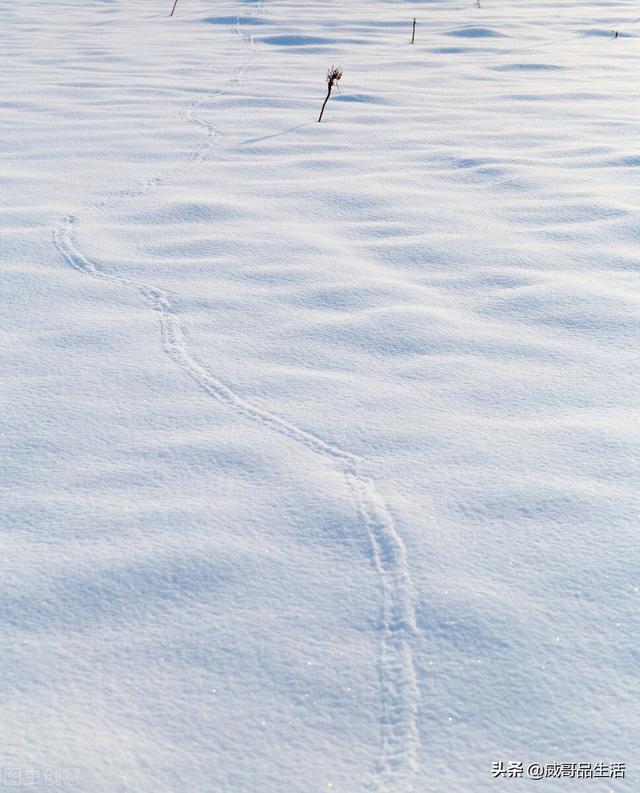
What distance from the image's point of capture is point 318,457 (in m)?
2.16

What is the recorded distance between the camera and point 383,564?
1811mm

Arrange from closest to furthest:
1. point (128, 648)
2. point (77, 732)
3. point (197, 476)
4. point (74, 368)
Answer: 1. point (77, 732)
2. point (128, 648)
3. point (197, 476)
4. point (74, 368)

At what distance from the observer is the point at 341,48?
7.04 metres

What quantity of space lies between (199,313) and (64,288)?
499mm

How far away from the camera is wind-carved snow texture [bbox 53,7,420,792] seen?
1436 millimetres

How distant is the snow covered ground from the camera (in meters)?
1.47

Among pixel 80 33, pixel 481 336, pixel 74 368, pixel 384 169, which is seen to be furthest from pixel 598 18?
pixel 74 368

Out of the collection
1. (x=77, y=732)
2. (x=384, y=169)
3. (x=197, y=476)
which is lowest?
(x=77, y=732)

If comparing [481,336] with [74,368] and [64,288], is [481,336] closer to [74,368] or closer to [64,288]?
[74,368]

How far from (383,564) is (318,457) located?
0.42m

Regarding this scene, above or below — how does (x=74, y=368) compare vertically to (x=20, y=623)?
above

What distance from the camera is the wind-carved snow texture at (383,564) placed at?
4.71 feet

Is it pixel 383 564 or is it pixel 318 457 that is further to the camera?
pixel 318 457

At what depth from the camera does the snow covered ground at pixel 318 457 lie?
1.47m
